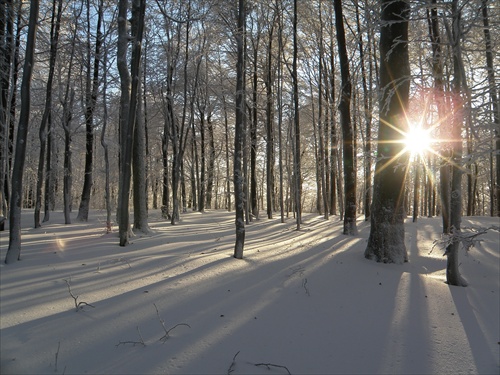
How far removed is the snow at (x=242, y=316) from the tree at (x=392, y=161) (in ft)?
1.40

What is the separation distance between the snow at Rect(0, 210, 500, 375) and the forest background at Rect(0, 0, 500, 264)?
4.90 ft

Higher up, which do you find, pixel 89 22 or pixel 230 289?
pixel 89 22

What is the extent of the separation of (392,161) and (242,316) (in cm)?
420

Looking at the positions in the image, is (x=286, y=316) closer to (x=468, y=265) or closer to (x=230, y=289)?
(x=230, y=289)

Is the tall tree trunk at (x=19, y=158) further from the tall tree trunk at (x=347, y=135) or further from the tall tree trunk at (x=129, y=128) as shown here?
the tall tree trunk at (x=347, y=135)

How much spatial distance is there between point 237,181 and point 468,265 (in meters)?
4.95

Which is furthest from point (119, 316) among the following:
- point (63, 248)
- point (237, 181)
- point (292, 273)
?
point (63, 248)

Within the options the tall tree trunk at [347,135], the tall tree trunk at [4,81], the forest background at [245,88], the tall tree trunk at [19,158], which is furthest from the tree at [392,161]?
the tall tree trunk at [4,81]

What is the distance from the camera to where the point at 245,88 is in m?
13.3

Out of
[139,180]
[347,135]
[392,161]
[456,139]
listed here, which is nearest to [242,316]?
[456,139]

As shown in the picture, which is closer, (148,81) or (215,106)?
(148,81)

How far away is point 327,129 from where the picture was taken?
745 inches

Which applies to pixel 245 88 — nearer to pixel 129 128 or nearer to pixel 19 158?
pixel 129 128

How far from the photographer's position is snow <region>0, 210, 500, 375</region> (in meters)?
2.65
